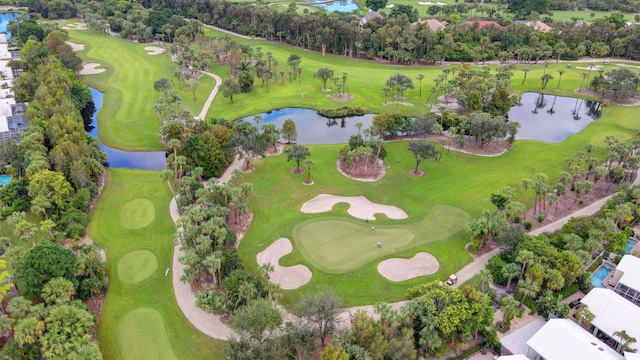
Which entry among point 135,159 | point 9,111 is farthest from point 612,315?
point 9,111

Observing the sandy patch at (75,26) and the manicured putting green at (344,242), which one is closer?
→ the manicured putting green at (344,242)

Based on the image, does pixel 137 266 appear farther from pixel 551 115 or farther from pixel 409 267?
pixel 551 115

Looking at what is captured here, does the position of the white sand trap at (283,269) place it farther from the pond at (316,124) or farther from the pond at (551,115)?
the pond at (551,115)

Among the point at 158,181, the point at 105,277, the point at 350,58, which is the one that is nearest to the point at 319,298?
the point at 105,277

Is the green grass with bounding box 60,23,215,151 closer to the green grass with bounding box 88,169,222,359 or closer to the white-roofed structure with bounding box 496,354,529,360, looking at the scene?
the green grass with bounding box 88,169,222,359

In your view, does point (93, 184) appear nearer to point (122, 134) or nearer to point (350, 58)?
point (122, 134)

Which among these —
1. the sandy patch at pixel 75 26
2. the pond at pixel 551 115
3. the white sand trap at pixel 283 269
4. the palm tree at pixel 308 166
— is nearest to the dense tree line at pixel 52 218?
the white sand trap at pixel 283 269
